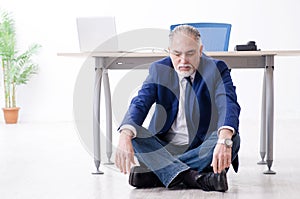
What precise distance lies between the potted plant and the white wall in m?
0.10

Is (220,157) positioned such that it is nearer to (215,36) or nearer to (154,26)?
(215,36)

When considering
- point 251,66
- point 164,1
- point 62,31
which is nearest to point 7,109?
point 62,31

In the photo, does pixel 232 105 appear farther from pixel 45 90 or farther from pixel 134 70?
pixel 45 90

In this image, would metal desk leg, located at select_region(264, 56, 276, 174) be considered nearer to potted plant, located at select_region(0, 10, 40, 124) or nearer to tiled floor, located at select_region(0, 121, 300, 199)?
tiled floor, located at select_region(0, 121, 300, 199)

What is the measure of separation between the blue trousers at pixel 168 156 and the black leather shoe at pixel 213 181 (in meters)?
0.07

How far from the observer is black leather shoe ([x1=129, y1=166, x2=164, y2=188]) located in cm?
290

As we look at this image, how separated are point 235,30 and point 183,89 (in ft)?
11.5

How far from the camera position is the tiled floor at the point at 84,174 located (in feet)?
9.16

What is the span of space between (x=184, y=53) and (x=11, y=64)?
382cm

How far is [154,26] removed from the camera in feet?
20.8

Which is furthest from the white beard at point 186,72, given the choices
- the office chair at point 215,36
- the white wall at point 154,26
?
the white wall at point 154,26

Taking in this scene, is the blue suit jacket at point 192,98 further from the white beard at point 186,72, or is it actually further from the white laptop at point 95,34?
the white laptop at point 95,34

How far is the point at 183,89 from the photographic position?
116 inches

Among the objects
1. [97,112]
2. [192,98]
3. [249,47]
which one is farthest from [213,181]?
[249,47]
